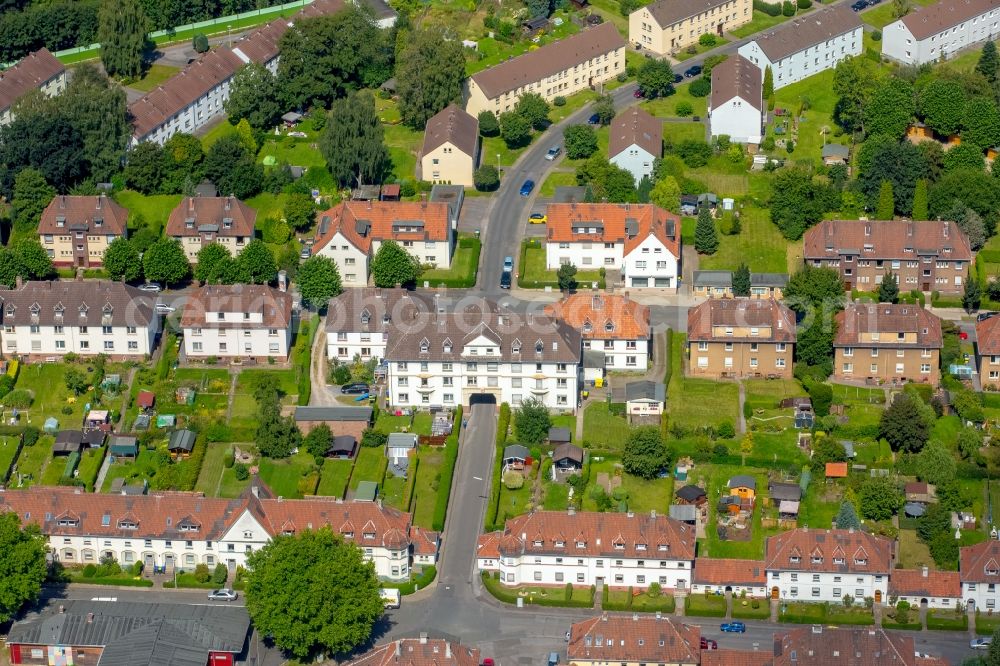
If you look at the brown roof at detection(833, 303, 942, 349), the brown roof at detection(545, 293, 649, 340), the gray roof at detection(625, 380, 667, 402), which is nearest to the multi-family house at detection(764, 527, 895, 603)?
the gray roof at detection(625, 380, 667, 402)

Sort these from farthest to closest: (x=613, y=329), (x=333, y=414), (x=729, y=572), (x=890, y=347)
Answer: (x=613, y=329)
(x=890, y=347)
(x=333, y=414)
(x=729, y=572)

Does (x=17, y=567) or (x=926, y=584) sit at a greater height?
(x=17, y=567)

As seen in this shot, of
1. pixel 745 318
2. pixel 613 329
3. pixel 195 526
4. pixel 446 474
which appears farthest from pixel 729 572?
pixel 195 526

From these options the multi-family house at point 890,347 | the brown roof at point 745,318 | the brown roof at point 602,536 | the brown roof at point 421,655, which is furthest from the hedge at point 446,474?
the multi-family house at point 890,347

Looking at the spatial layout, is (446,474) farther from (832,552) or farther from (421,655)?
(832,552)

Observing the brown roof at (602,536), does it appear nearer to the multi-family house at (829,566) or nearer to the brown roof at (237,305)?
the multi-family house at (829,566)

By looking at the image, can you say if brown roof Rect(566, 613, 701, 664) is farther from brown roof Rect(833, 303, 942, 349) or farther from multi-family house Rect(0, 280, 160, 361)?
multi-family house Rect(0, 280, 160, 361)

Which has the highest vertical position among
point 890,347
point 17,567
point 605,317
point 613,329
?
point 605,317
